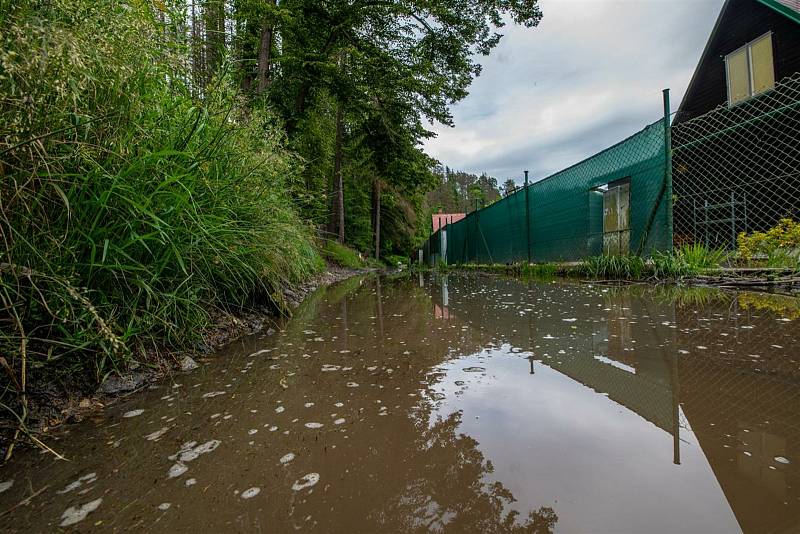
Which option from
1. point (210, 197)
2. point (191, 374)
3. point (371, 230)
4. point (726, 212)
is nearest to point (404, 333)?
point (191, 374)

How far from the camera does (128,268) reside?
48.7 inches

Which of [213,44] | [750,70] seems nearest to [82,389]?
[213,44]

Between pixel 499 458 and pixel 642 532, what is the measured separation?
28 centimetres

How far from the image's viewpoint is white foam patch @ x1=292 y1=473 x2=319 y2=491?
2.32 feet

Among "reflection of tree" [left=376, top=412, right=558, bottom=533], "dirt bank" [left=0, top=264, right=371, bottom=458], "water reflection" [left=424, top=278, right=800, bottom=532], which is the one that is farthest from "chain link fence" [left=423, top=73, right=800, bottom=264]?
"dirt bank" [left=0, top=264, right=371, bottom=458]

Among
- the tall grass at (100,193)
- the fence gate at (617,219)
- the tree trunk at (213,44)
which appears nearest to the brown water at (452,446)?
the tall grass at (100,193)

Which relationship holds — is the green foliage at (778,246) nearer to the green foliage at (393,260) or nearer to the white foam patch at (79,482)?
the white foam patch at (79,482)

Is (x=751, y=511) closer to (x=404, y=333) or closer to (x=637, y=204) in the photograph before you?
(x=404, y=333)

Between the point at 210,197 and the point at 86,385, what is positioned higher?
the point at 210,197

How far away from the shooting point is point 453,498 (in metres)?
0.66

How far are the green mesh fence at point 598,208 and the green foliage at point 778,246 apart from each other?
2.26 feet

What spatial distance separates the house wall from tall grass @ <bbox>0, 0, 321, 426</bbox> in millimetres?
9057

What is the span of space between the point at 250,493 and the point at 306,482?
4.2 inches

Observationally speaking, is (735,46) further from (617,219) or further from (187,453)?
(187,453)
